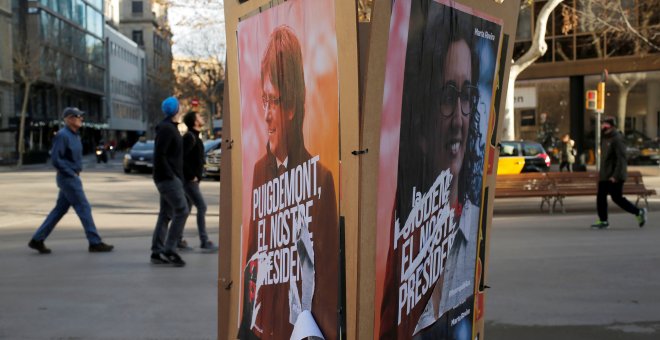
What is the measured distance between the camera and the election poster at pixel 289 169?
114 inches

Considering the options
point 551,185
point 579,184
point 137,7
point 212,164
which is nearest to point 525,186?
point 551,185

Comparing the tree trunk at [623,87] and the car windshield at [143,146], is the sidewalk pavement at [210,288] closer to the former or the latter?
the car windshield at [143,146]

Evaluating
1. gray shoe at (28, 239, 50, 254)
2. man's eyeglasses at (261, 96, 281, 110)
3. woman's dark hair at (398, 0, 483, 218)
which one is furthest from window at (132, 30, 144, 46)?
woman's dark hair at (398, 0, 483, 218)

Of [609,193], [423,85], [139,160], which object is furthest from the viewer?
[139,160]

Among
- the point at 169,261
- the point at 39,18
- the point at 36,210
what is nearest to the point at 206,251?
the point at 169,261

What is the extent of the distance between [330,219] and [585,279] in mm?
5994

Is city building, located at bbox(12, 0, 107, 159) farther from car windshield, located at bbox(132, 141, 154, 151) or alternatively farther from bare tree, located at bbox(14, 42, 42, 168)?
car windshield, located at bbox(132, 141, 154, 151)

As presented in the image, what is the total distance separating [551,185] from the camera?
55.6 ft

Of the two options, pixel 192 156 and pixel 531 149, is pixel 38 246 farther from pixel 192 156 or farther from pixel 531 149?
pixel 531 149

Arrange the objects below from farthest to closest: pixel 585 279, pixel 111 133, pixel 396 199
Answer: pixel 111 133 → pixel 585 279 → pixel 396 199

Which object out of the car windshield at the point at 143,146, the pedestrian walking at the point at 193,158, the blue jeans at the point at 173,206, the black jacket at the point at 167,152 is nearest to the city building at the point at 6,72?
the car windshield at the point at 143,146

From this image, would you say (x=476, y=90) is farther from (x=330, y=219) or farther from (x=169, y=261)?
(x=169, y=261)

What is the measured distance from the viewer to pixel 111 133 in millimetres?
105125

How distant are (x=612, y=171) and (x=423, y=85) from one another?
10365mm
